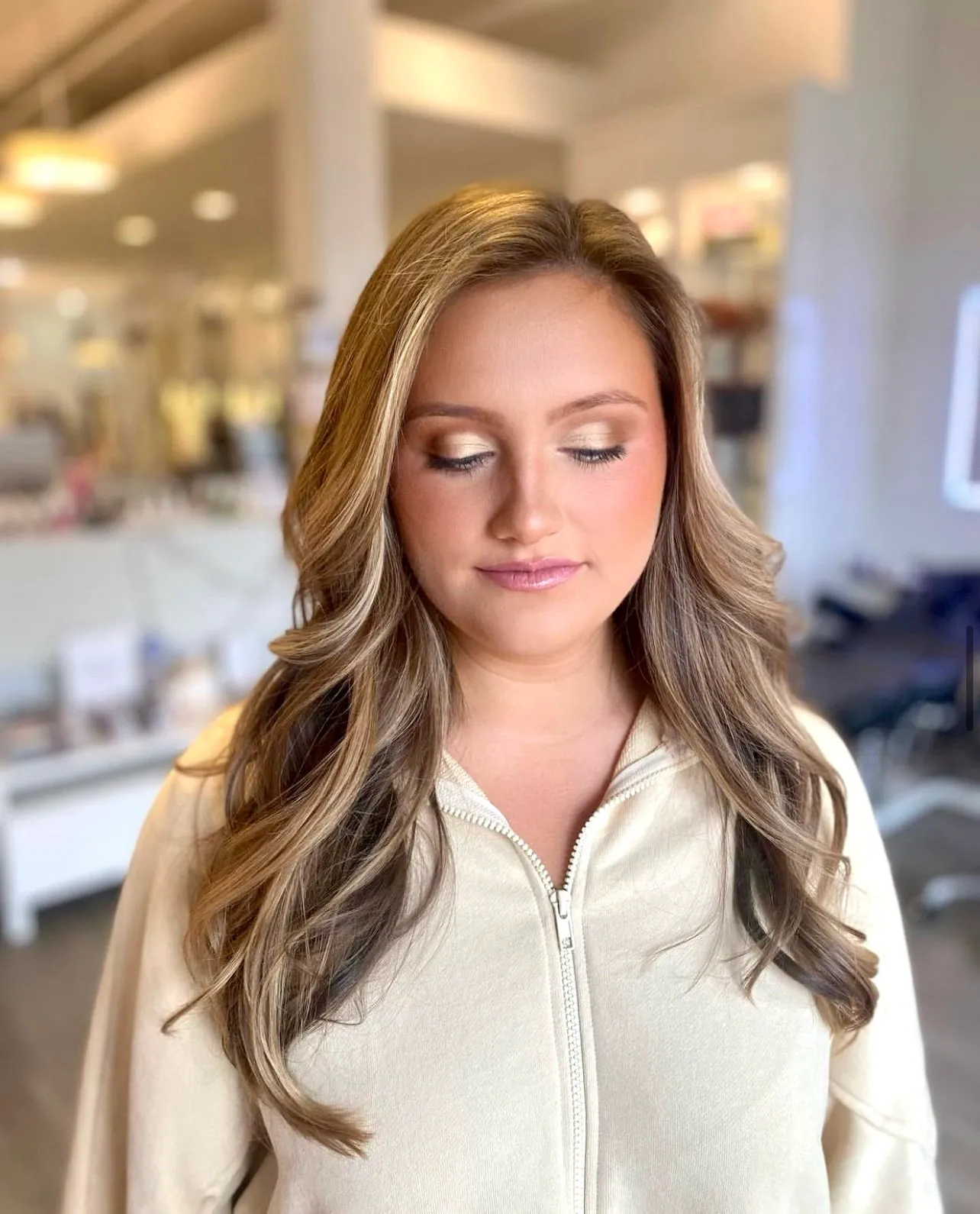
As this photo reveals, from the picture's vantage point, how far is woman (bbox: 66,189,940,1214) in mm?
706

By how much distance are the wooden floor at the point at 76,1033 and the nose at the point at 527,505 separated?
1.78 meters

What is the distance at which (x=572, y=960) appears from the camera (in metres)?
0.77

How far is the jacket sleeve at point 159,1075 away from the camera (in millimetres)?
762

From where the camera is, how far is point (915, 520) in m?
4.57

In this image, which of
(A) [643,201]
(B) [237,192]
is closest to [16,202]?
(B) [237,192]

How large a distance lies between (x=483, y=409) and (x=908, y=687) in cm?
271

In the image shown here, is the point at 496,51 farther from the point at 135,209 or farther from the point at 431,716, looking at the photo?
the point at 431,716

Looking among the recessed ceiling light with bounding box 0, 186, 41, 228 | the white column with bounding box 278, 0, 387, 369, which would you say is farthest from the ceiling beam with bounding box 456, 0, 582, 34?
the recessed ceiling light with bounding box 0, 186, 41, 228

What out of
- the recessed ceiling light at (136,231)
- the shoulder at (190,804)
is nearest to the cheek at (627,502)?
the shoulder at (190,804)

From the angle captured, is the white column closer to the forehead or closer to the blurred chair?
the blurred chair

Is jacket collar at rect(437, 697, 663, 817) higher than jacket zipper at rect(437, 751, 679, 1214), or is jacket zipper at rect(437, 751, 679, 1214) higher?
jacket collar at rect(437, 697, 663, 817)

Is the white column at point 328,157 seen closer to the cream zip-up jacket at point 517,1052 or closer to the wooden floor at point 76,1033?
the wooden floor at point 76,1033

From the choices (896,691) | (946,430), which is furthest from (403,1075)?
(946,430)

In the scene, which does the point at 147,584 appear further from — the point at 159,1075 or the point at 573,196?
the point at 159,1075
